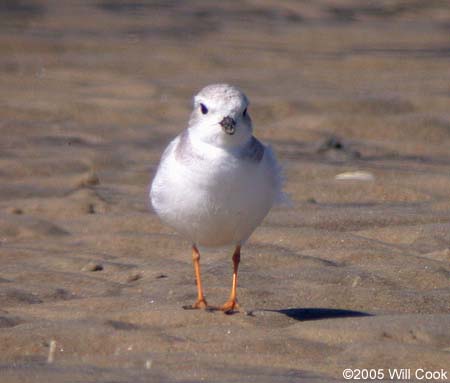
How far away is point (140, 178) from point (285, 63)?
494 centimetres

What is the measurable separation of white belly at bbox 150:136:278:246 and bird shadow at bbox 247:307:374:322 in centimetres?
42

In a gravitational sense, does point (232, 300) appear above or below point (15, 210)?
above

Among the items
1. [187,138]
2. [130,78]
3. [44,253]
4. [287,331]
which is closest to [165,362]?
[287,331]

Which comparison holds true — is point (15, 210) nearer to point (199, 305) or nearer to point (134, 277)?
point (134, 277)

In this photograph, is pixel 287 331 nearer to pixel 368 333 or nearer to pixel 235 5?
pixel 368 333

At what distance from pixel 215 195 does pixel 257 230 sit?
183 centimetres

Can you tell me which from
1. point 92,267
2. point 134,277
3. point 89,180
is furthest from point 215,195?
point 89,180

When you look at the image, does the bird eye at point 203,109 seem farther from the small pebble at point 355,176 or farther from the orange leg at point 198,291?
the small pebble at point 355,176

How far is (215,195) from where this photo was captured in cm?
521

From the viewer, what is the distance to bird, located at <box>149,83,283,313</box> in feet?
17.0

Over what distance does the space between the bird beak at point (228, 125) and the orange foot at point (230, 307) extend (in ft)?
2.74

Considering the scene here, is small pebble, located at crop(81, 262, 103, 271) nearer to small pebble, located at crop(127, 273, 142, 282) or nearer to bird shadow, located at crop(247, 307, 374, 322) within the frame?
small pebble, located at crop(127, 273, 142, 282)

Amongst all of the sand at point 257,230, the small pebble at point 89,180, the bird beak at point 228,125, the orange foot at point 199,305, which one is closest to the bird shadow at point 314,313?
the sand at point 257,230

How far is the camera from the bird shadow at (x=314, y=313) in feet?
17.3
